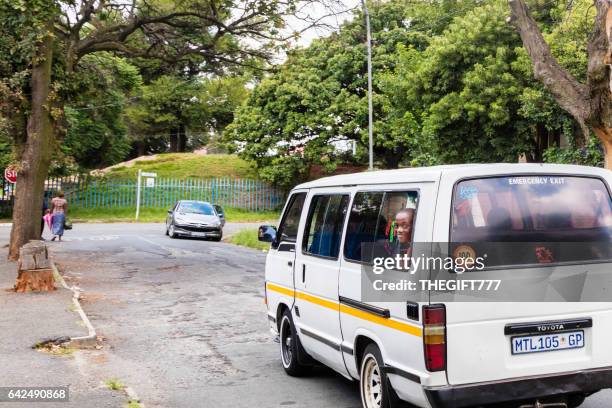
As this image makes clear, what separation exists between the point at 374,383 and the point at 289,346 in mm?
2001

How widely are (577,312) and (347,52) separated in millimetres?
33999

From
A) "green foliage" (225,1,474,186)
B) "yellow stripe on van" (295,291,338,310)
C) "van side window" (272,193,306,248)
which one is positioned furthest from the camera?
"green foliage" (225,1,474,186)

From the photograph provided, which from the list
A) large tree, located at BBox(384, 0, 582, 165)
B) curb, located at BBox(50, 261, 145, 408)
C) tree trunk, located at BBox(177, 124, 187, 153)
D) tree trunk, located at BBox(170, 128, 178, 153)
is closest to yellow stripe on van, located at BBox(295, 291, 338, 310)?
curb, located at BBox(50, 261, 145, 408)

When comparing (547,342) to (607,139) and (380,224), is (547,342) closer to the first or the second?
(380,224)

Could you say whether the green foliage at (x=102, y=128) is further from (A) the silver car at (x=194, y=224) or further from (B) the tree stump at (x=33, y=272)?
(B) the tree stump at (x=33, y=272)

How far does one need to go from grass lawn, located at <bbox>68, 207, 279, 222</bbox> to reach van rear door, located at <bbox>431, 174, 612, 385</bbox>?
114 feet

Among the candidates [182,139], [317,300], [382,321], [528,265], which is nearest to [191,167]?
[182,139]

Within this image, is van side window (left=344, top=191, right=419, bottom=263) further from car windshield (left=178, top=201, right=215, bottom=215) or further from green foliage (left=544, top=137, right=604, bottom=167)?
car windshield (left=178, top=201, right=215, bottom=215)

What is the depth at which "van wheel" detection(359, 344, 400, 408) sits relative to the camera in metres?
4.91

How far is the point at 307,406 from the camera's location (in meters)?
5.92

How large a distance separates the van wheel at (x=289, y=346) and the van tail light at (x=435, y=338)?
8.75ft

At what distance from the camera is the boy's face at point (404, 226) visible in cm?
475

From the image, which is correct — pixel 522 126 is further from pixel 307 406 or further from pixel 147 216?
pixel 147 216

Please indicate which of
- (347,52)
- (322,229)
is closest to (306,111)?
(347,52)
